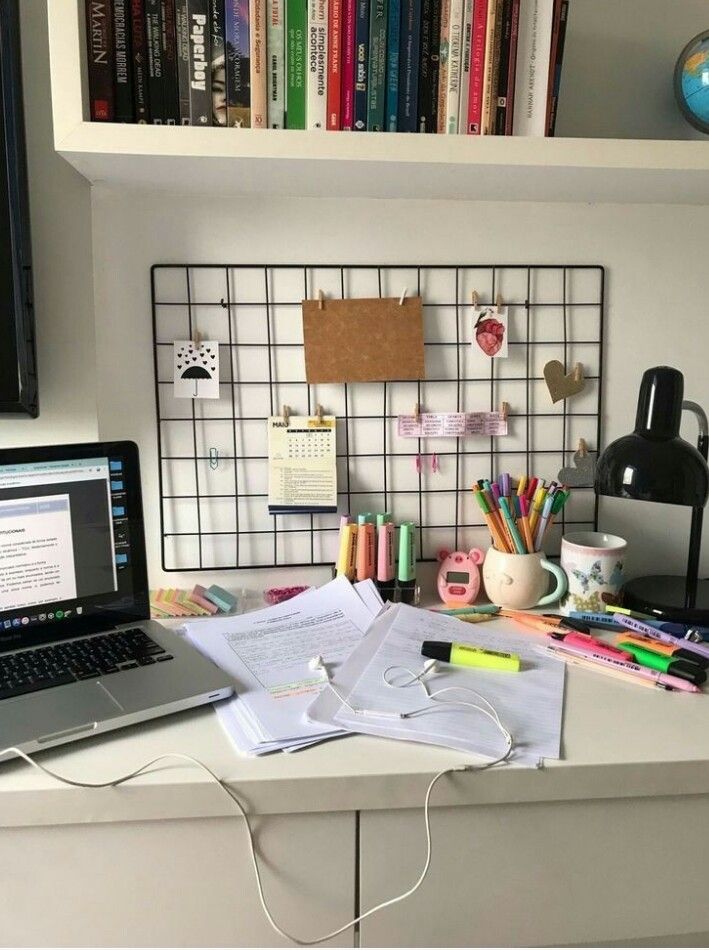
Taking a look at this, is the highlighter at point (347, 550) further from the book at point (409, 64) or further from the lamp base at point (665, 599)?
the book at point (409, 64)

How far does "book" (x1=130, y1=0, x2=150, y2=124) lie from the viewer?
3.02ft

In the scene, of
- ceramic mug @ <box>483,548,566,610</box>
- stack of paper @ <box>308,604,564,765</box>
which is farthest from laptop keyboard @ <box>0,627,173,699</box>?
ceramic mug @ <box>483,548,566,610</box>

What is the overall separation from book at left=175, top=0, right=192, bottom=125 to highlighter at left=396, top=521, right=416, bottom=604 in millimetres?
653

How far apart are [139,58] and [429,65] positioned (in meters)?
0.38

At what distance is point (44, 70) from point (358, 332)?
1.96 feet

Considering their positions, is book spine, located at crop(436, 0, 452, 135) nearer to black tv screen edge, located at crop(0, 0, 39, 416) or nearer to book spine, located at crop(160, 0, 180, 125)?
book spine, located at crop(160, 0, 180, 125)

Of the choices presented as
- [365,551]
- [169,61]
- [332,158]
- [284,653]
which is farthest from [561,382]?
[169,61]

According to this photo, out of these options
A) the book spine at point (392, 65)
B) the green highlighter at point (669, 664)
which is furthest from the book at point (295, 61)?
the green highlighter at point (669, 664)

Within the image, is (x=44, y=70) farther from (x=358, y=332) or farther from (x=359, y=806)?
(x=359, y=806)

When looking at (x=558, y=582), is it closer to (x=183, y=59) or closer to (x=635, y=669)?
(x=635, y=669)

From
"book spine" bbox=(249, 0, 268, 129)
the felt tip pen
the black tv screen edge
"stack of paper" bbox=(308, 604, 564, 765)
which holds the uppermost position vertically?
"book spine" bbox=(249, 0, 268, 129)

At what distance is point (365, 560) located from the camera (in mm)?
1139

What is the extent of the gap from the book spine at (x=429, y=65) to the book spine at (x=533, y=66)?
11 centimetres

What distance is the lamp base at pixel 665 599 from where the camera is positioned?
1.04 meters
